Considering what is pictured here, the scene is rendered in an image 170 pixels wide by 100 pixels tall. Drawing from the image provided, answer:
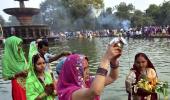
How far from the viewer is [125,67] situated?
618 inches

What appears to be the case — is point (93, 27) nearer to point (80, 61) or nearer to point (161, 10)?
point (161, 10)

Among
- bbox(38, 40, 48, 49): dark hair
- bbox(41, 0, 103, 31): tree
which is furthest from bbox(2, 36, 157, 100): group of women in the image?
bbox(41, 0, 103, 31): tree

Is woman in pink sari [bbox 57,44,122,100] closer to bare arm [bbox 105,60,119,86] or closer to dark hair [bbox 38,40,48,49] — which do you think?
bare arm [bbox 105,60,119,86]

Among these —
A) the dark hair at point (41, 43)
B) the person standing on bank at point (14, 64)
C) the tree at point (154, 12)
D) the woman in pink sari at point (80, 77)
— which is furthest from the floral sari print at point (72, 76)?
the tree at point (154, 12)

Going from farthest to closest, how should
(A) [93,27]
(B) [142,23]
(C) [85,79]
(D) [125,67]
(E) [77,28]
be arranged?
(E) [77,28] → (A) [93,27] → (B) [142,23] → (D) [125,67] → (C) [85,79]

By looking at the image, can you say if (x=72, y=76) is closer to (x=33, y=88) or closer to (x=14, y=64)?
(x=33, y=88)

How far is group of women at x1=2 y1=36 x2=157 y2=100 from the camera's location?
3.14 meters

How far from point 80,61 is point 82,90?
0.88ft

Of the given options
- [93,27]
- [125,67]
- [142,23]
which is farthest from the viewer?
[93,27]

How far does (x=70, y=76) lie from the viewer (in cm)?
334

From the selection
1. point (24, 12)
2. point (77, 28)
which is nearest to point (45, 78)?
point (24, 12)

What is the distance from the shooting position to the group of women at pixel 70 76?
314 cm

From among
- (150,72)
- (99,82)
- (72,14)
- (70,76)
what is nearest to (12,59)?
(150,72)

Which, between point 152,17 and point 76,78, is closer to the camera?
point 76,78
